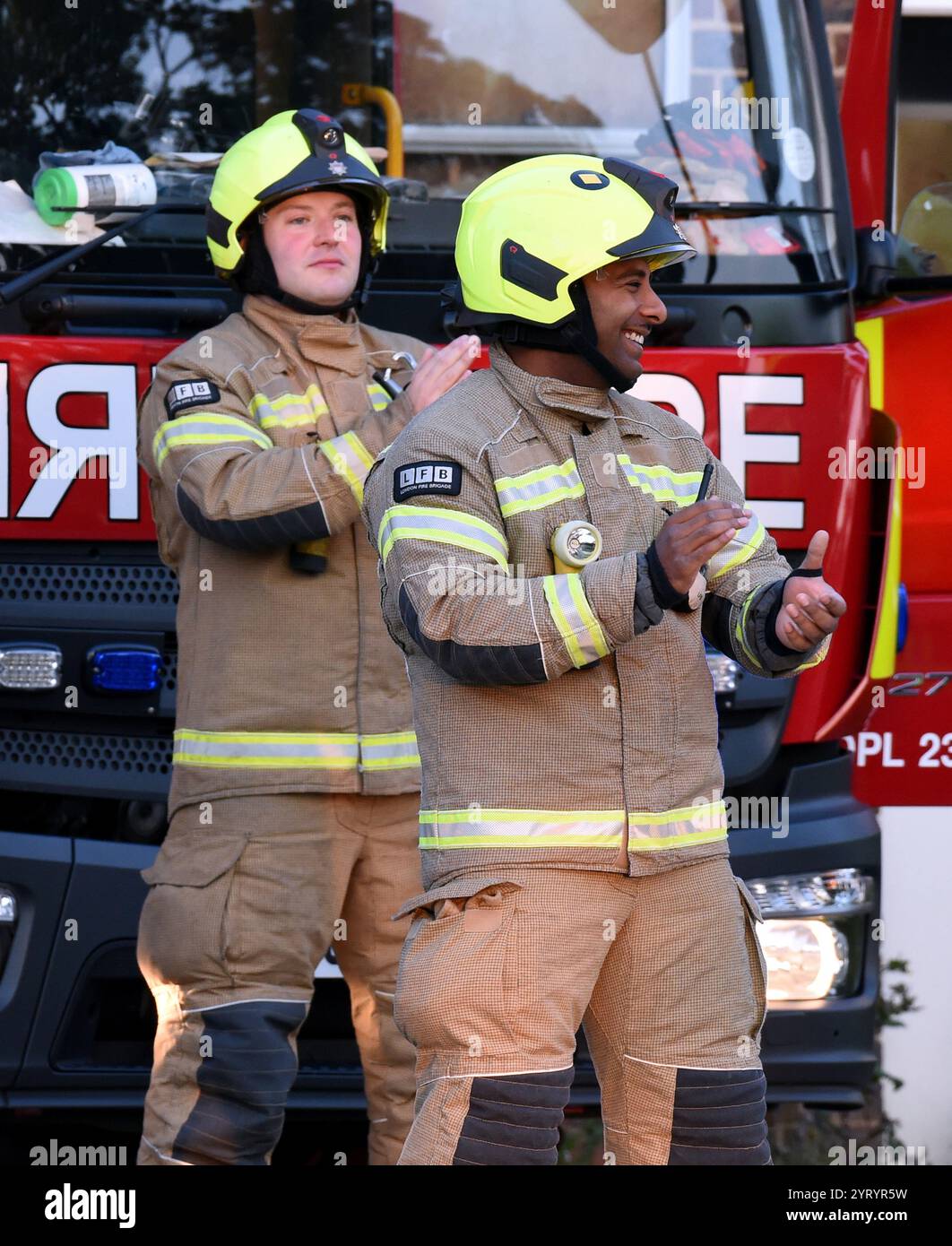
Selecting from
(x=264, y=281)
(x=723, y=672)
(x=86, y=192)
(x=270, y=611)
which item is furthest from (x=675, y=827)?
(x=86, y=192)

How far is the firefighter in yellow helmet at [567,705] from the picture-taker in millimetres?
2830

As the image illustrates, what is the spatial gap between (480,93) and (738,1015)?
2.18 m

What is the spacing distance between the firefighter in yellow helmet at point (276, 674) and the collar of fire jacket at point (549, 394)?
19.3 inches

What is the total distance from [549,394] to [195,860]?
1227 mm

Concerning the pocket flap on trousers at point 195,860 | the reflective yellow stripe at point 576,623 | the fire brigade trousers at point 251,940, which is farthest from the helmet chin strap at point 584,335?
the pocket flap on trousers at point 195,860

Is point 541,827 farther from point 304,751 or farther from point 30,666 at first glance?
point 30,666

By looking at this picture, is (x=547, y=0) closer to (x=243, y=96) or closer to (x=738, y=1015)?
(x=243, y=96)

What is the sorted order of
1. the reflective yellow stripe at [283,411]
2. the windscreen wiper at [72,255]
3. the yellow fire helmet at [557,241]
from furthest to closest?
1. the windscreen wiper at [72,255]
2. the reflective yellow stripe at [283,411]
3. the yellow fire helmet at [557,241]

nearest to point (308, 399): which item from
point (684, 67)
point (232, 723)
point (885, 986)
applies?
point (232, 723)

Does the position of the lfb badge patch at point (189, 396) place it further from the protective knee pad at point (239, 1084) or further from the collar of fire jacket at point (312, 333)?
the protective knee pad at point (239, 1084)

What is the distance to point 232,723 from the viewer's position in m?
3.75

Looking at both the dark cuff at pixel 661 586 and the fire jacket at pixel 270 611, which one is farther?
the fire jacket at pixel 270 611

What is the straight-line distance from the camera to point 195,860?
3.73 meters

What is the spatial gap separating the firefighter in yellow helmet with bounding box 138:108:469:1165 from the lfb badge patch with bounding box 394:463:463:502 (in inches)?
25.7
